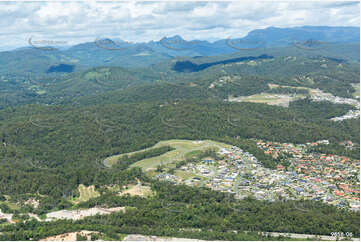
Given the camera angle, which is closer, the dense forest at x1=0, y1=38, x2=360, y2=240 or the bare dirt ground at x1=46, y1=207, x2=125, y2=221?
the dense forest at x1=0, y1=38, x2=360, y2=240

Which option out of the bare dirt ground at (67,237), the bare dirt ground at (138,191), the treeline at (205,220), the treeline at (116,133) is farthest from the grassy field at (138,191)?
the bare dirt ground at (67,237)

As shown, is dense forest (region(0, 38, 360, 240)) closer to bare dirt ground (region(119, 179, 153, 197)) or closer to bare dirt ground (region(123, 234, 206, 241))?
bare dirt ground (region(123, 234, 206, 241))

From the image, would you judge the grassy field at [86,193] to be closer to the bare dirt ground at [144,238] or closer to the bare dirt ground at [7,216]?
the bare dirt ground at [7,216]

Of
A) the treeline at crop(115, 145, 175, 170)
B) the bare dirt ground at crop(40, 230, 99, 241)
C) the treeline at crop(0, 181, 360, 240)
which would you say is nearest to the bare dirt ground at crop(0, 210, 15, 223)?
the treeline at crop(0, 181, 360, 240)

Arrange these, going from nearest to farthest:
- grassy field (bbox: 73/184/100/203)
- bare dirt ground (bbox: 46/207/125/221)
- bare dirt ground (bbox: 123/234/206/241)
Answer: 1. bare dirt ground (bbox: 123/234/206/241)
2. bare dirt ground (bbox: 46/207/125/221)
3. grassy field (bbox: 73/184/100/203)

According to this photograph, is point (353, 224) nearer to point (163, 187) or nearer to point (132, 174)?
point (163, 187)

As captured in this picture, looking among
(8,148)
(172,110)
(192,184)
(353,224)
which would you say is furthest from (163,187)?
(172,110)
